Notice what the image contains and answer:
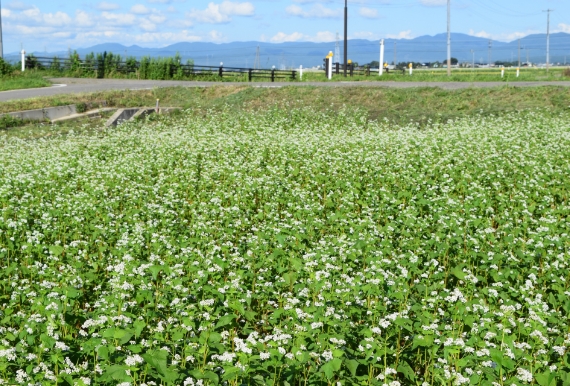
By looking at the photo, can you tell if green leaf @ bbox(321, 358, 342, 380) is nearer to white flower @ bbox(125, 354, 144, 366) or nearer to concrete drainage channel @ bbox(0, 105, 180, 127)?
white flower @ bbox(125, 354, 144, 366)

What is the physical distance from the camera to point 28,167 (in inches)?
561

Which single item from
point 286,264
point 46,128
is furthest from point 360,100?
point 286,264

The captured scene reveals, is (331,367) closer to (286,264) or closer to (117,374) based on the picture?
(117,374)

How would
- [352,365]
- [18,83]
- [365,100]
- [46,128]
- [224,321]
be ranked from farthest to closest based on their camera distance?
[18,83]
[365,100]
[46,128]
[224,321]
[352,365]

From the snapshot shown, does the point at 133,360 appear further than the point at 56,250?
No

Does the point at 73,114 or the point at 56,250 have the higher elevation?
the point at 73,114

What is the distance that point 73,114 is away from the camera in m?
25.7

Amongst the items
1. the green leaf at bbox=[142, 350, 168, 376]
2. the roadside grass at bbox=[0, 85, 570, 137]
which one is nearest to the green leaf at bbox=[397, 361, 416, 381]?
the green leaf at bbox=[142, 350, 168, 376]

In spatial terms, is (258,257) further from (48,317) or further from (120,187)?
(120,187)

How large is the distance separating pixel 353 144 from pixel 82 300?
11.1 metres

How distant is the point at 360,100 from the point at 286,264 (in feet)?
65.9

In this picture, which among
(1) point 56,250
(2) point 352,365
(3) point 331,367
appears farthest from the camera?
(1) point 56,250

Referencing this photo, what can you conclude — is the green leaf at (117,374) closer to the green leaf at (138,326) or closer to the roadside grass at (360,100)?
the green leaf at (138,326)

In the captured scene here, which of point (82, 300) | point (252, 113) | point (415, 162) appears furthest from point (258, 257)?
point (252, 113)
